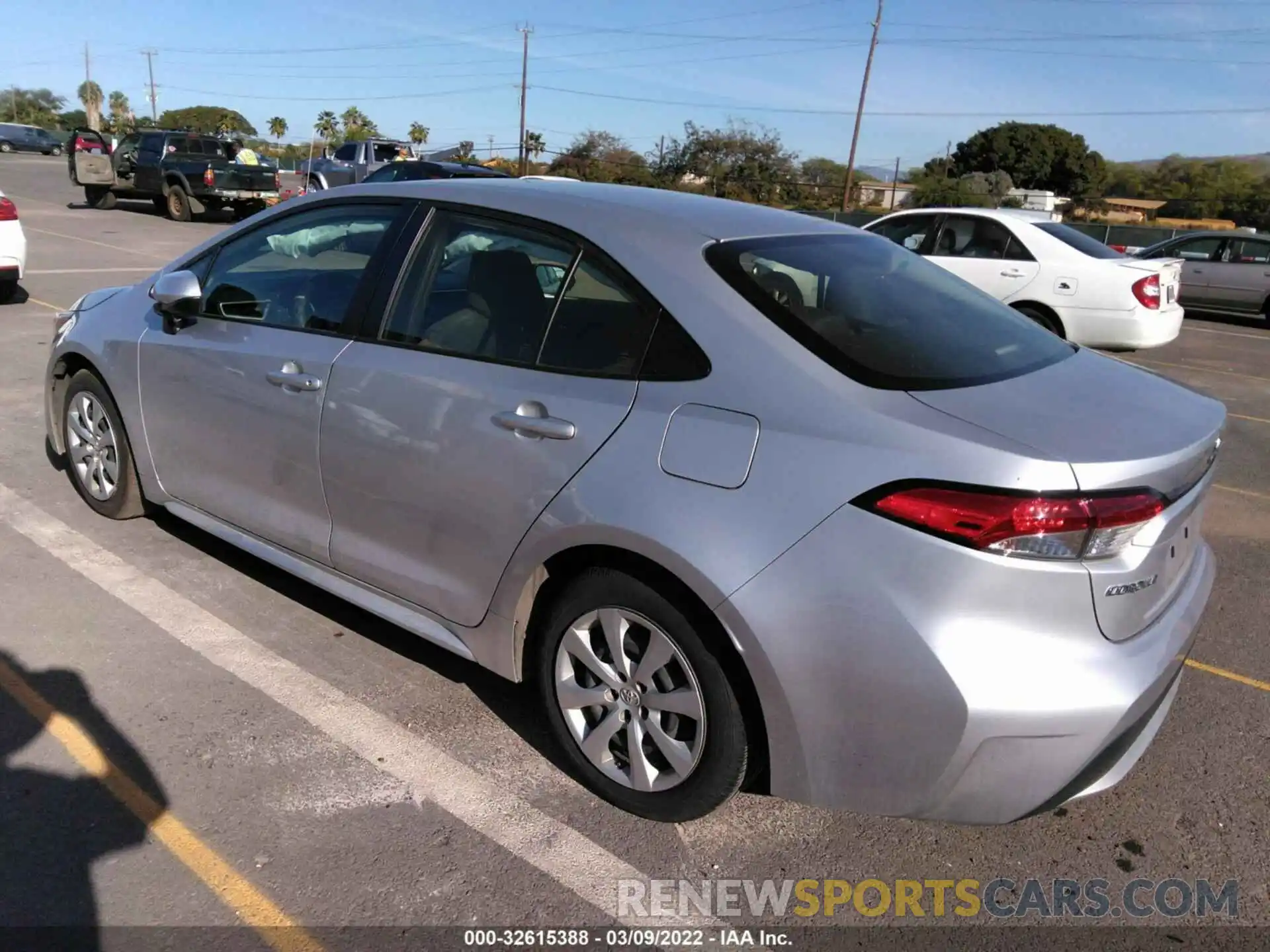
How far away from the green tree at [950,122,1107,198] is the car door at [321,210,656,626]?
3350 inches

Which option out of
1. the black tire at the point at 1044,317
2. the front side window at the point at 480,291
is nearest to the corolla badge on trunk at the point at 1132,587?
the front side window at the point at 480,291

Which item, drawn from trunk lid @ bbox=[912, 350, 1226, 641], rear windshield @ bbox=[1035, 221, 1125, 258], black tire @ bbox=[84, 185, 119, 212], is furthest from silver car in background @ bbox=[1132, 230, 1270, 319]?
black tire @ bbox=[84, 185, 119, 212]

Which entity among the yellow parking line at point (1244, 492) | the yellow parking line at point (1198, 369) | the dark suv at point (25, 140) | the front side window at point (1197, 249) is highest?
the dark suv at point (25, 140)

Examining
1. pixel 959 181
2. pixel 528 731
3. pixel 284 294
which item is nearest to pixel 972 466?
pixel 528 731

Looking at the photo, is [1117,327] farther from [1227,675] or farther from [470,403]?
[470,403]

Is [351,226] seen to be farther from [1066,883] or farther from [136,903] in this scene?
[1066,883]

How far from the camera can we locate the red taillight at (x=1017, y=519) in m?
2.16

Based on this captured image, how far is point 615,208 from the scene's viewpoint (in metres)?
3.02

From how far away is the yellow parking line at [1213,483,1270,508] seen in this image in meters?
6.12

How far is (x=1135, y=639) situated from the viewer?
235 centimetres

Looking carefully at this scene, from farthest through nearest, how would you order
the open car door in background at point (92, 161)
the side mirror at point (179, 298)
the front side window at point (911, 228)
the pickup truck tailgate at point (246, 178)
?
the open car door in background at point (92, 161) → the pickup truck tailgate at point (246, 178) → the front side window at point (911, 228) → the side mirror at point (179, 298)

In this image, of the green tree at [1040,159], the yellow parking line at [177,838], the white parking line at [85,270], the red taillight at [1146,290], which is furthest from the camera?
the green tree at [1040,159]

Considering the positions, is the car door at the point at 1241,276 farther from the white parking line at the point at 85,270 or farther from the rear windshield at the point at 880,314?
the white parking line at the point at 85,270

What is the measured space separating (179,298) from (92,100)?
124 metres
